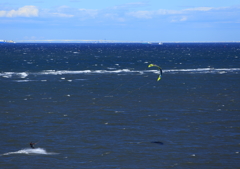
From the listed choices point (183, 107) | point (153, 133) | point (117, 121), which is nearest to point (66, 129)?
point (117, 121)

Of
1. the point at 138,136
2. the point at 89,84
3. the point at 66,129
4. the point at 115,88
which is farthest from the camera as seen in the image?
the point at 89,84

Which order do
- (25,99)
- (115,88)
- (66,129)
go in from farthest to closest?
(115,88)
(25,99)
(66,129)

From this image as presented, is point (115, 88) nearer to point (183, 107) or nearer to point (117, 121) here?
point (183, 107)

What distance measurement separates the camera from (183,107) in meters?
47.4

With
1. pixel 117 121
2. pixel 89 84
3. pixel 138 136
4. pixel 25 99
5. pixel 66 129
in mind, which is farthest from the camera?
pixel 89 84

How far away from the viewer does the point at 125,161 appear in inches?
1123

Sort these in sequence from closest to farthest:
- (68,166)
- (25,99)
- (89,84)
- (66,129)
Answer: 1. (68,166)
2. (66,129)
3. (25,99)
4. (89,84)

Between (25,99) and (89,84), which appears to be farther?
(89,84)

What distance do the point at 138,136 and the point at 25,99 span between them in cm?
2406

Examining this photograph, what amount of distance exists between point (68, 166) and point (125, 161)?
417 cm

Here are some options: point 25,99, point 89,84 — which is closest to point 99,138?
point 25,99

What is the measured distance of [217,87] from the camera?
6612 centimetres

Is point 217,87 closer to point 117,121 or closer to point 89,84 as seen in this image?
point 89,84

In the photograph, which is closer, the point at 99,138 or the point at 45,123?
the point at 99,138
